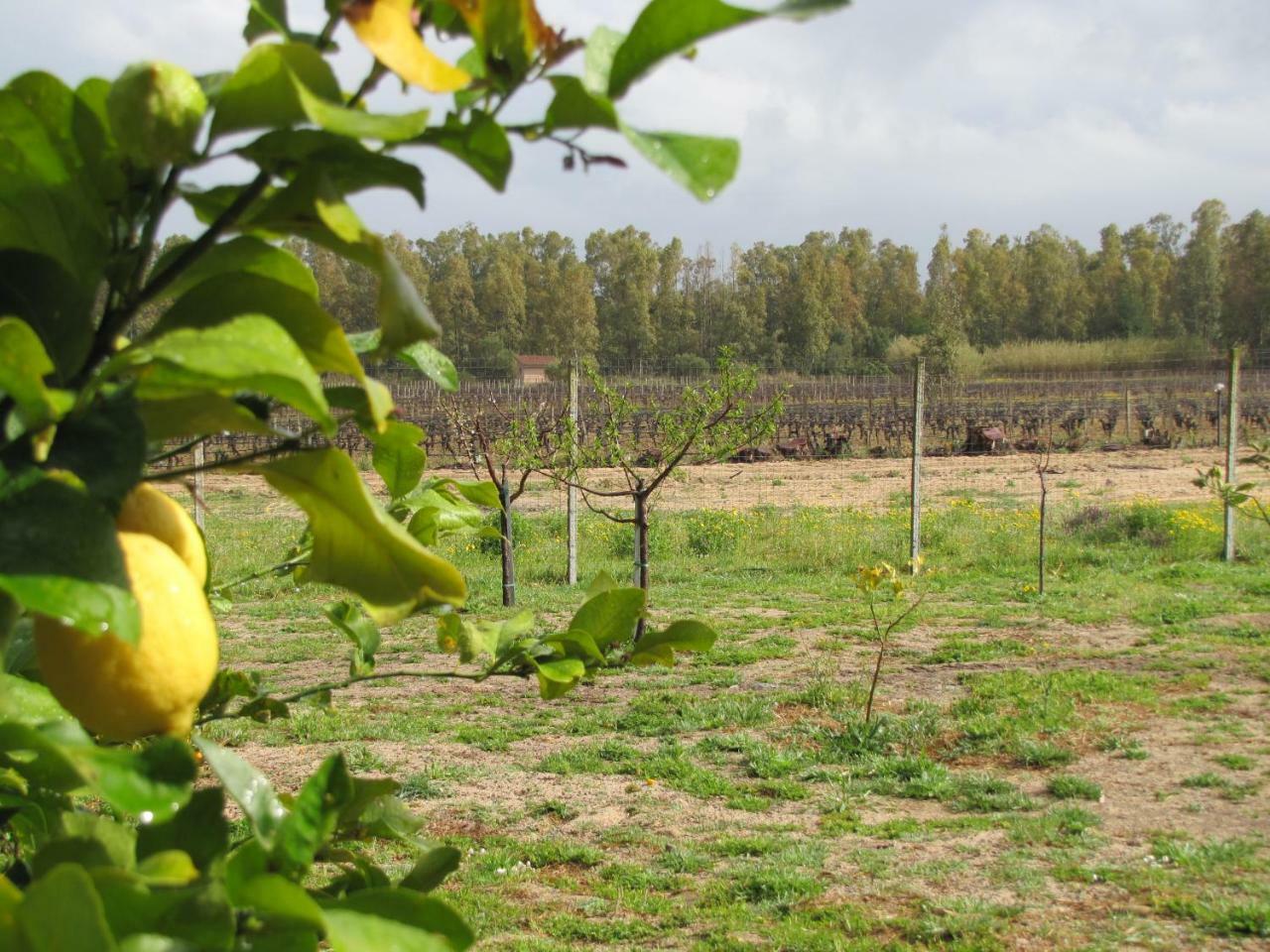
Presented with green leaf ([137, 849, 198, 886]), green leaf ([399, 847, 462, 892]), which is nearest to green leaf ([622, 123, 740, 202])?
green leaf ([137, 849, 198, 886])

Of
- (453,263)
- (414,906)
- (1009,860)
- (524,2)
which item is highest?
(453,263)

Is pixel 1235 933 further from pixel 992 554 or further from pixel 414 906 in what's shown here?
pixel 992 554

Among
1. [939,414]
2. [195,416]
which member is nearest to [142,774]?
[195,416]

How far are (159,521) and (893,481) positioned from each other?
20.6m

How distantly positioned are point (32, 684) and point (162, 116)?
0.39 m

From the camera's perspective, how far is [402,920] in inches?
18.5

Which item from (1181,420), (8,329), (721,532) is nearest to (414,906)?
(8,329)

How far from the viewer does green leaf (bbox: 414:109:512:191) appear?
0.44 metres

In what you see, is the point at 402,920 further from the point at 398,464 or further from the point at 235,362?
the point at 398,464

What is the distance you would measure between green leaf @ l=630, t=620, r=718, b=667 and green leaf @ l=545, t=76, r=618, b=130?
401mm

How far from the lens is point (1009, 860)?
3.73 meters

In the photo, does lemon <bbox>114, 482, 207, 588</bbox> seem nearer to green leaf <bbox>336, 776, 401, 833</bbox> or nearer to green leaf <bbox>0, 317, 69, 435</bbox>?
green leaf <bbox>0, 317, 69, 435</bbox>

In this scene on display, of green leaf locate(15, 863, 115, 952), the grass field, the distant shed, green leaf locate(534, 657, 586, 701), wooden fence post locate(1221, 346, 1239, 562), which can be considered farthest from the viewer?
the distant shed

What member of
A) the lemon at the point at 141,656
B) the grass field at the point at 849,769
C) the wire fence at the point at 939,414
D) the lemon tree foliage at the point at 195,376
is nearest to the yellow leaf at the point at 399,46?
the lemon tree foliage at the point at 195,376
